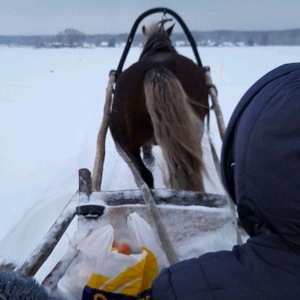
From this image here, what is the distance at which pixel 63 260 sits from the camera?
→ 140 centimetres

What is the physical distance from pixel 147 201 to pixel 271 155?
106cm

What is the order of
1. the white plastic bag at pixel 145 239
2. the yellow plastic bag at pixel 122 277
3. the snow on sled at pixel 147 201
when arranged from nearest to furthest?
the yellow plastic bag at pixel 122 277 < the snow on sled at pixel 147 201 < the white plastic bag at pixel 145 239

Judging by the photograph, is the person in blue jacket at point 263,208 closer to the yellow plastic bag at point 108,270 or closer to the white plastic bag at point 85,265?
the yellow plastic bag at point 108,270

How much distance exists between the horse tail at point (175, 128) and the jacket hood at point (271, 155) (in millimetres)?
1539

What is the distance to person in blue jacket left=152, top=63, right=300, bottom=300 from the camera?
25.8 inches

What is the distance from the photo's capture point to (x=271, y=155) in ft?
2.17

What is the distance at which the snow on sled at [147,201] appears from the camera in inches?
50.1

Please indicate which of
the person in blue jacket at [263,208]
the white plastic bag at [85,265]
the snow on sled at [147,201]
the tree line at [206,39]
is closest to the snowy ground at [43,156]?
the snow on sled at [147,201]

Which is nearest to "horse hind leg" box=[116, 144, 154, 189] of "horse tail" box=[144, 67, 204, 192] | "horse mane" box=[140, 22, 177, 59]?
"horse tail" box=[144, 67, 204, 192]

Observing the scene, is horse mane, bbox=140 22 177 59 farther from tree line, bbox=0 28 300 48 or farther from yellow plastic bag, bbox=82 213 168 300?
tree line, bbox=0 28 300 48

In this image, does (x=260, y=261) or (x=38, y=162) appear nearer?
(x=260, y=261)

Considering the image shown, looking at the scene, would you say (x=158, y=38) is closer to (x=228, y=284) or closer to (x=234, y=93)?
(x=228, y=284)

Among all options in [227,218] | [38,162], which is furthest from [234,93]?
[227,218]

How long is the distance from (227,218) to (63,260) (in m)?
0.63
